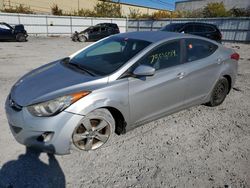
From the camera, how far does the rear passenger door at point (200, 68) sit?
11.3ft

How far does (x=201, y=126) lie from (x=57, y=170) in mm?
2362

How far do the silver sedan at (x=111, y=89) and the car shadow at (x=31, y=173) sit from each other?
22 centimetres

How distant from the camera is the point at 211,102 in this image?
13.5 feet

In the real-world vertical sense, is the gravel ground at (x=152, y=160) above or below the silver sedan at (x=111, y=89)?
below

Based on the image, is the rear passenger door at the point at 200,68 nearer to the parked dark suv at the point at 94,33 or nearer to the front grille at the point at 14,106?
the front grille at the point at 14,106

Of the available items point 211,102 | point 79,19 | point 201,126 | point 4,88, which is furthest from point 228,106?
point 79,19

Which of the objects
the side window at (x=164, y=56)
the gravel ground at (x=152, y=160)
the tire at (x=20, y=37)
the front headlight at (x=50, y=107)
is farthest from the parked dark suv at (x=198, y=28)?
the tire at (x=20, y=37)

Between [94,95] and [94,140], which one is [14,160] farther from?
[94,95]

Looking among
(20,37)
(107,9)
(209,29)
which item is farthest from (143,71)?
(107,9)

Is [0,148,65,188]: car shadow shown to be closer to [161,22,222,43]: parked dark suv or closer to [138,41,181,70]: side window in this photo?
[138,41,181,70]: side window

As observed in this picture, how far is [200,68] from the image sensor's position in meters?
3.54

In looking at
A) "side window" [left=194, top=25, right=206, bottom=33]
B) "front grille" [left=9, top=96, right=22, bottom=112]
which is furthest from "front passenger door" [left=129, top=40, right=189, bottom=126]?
"side window" [left=194, top=25, right=206, bottom=33]

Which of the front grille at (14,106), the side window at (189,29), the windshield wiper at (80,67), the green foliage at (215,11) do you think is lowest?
the front grille at (14,106)

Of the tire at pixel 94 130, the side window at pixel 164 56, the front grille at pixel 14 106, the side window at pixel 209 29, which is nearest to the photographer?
the front grille at pixel 14 106
